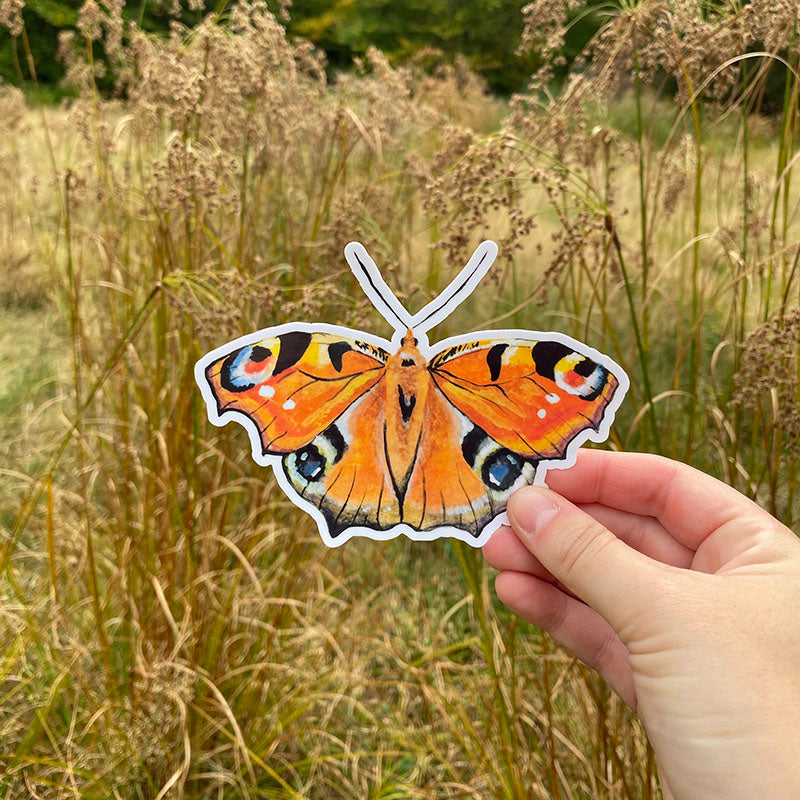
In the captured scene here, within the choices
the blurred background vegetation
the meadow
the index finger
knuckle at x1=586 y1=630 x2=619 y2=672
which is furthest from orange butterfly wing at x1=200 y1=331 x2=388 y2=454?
the blurred background vegetation

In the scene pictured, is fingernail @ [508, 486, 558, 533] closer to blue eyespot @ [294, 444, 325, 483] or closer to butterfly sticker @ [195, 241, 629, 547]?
butterfly sticker @ [195, 241, 629, 547]

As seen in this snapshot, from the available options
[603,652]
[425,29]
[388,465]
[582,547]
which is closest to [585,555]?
[582,547]

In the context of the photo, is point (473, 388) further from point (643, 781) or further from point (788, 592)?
point (643, 781)

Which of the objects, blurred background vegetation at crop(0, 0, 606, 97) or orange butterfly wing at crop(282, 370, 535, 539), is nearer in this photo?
orange butterfly wing at crop(282, 370, 535, 539)

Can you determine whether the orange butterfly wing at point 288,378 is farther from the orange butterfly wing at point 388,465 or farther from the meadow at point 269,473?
the meadow at point 269,473

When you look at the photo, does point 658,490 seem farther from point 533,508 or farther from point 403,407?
point 403,407

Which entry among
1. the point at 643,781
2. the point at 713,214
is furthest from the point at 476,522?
the point at 713,214

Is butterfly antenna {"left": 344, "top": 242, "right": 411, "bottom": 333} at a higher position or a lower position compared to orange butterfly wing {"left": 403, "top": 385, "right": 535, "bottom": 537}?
higher
